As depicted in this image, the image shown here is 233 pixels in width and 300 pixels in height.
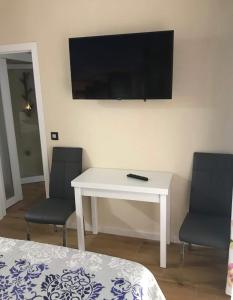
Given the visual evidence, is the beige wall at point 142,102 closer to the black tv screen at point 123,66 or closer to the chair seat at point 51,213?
the black tv screen at point 123,66

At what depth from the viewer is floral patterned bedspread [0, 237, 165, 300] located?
1.27 meters

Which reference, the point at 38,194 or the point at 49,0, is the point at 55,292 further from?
the point at 38,194

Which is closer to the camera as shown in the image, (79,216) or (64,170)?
(79,216)

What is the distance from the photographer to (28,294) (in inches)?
50.3

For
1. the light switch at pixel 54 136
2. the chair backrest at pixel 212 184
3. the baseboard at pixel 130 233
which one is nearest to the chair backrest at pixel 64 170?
the light switch at pixel 54 136

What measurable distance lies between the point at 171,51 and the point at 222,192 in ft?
4.30

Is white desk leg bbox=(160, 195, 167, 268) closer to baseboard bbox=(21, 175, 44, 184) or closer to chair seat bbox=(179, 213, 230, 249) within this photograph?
chair seat bbox=(179, 213, 230, 249)

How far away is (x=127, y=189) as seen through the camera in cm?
233

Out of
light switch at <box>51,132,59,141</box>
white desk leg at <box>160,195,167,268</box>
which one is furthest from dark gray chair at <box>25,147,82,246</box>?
white desk leg at <box>160,195,167,268</box>

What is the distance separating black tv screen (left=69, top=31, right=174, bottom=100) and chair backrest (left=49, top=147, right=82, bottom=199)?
63cm

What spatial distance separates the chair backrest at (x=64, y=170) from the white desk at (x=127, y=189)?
196mm

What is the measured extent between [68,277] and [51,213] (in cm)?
122

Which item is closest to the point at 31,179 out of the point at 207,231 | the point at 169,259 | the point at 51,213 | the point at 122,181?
the point at 51,213

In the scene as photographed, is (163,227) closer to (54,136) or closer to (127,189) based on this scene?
(127,189)
